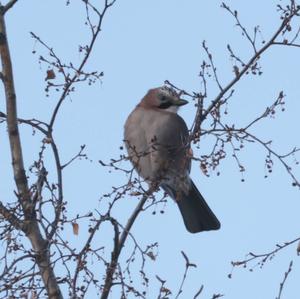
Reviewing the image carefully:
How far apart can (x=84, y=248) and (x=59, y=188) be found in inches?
17.7

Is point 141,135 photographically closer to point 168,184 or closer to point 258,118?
point 168,184

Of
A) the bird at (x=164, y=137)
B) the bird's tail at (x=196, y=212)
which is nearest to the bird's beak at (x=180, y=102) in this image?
the bird at (x=164, y=137)

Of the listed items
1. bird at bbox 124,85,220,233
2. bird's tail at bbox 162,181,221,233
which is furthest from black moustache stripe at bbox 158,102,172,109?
bird's tail at bbox 162,181,221,233

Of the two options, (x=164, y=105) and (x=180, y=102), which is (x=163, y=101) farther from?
(x=180, y=102)

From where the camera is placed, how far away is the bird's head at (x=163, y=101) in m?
7.02

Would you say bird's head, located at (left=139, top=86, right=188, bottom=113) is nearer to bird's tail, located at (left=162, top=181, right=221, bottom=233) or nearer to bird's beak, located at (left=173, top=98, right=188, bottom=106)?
bird's beak, located at (left=173, top=98, right=188, bottom=106)

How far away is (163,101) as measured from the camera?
709 centimetres

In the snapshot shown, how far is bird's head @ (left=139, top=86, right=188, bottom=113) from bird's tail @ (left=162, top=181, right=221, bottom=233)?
2.59ft

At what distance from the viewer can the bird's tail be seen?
290 inches

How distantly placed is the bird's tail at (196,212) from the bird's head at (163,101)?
79 cm

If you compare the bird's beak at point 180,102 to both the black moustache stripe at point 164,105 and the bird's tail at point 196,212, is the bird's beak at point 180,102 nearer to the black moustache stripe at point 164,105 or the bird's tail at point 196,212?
the black moustache stripe at point 164,105

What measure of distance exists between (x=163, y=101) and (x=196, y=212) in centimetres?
102

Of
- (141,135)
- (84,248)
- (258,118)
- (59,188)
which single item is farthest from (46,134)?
(141,135)

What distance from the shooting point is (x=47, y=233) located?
4.22 meters
